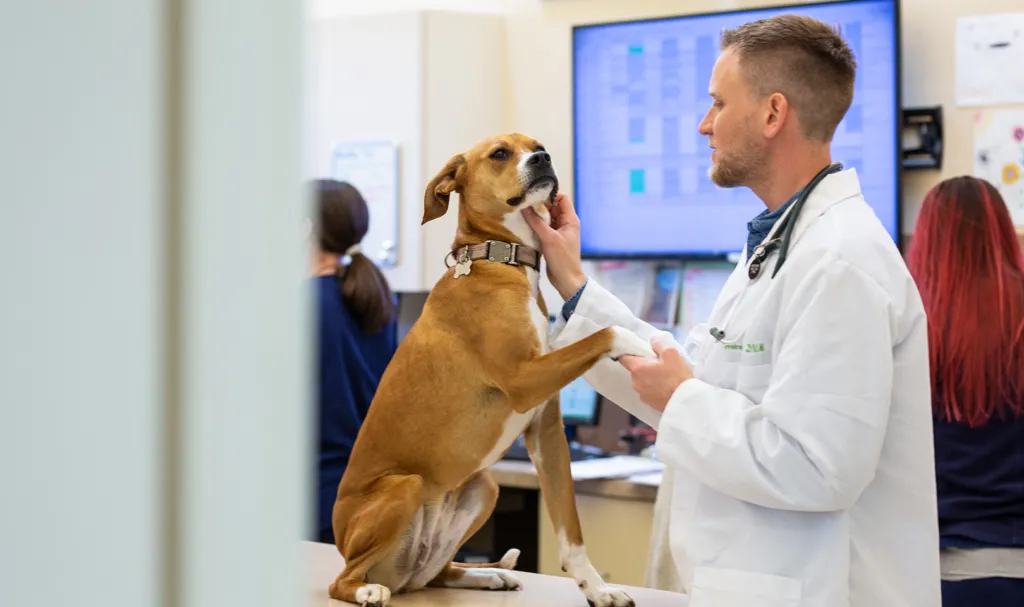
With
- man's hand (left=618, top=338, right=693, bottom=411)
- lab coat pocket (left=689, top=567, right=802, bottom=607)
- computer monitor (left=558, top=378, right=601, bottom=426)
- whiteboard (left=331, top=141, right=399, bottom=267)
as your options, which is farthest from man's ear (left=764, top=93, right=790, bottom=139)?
whiteboard (left=331, top=141, right=399, bottom=267)

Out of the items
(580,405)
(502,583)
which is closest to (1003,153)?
(580,405)

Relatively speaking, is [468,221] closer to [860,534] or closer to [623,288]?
[860,534]

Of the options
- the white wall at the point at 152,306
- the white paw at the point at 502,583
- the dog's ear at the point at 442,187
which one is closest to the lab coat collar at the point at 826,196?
the dog's ear at the point at 442,187

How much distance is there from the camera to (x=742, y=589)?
4.01 ft

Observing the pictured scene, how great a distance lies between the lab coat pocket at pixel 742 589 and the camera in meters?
1.21

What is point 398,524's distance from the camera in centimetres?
143

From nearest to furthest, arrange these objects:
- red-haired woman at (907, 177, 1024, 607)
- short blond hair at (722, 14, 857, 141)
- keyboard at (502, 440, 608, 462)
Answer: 1. short blond hair at (722, 14, 857, 141)
2. red-haired woman at (907, 177, 1024, 607)
3. keyboard at (502, 440, 608, 462)

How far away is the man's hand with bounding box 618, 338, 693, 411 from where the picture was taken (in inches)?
52.8

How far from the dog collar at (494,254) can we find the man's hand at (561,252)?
6 centimetres

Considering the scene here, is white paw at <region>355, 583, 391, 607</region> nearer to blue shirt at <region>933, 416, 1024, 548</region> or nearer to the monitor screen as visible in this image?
blue shirt at <region>933, 416, 1024, 548</region>

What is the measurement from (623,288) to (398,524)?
8.22 feet

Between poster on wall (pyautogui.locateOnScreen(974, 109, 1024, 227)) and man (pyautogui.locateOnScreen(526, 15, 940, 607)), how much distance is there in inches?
78.7

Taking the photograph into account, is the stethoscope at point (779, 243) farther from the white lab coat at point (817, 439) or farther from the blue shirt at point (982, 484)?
the blue shirt at point (982, 484)

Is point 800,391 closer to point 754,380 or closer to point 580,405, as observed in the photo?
point 754,380
